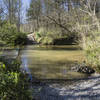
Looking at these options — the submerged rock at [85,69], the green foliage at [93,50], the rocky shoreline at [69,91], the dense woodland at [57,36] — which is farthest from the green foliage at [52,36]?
the rocky shoreline at [69,91]

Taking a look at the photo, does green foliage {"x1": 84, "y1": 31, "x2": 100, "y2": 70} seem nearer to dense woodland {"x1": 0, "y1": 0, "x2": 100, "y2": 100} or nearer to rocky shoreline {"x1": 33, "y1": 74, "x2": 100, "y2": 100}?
dense woodland {"x1": 0, "y1": 0, "x2": 100, "y2": 100}

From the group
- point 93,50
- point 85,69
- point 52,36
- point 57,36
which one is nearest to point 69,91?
point 85,69

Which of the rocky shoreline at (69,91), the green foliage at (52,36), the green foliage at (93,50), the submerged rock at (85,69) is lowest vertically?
the rocky shoreline at (69,91)

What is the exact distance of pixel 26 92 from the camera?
2.67 metres

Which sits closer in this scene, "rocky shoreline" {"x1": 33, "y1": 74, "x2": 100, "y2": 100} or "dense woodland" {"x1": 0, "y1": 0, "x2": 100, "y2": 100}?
"dense woodland" {"x1": 0, "y1": 0, "x2": 100, "y2": 100}

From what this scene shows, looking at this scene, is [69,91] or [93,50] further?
[93,50]

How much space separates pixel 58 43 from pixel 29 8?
1293cm

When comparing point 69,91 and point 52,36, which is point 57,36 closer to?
point 52,36

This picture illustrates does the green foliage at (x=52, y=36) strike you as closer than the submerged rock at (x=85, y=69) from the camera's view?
No

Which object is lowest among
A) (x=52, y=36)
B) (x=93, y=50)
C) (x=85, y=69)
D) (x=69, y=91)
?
(x=69, y=91)

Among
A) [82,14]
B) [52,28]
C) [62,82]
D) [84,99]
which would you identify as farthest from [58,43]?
[84,99]

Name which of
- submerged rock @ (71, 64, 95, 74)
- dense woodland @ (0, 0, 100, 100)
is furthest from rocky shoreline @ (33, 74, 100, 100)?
submerged rock @ (71, 64, 95, 74)

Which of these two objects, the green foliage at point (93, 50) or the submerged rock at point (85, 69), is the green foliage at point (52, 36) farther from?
the submerged rock at point (85, 69)

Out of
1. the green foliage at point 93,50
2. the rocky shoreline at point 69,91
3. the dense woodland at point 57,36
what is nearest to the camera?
the dense woodland at point 57,36
